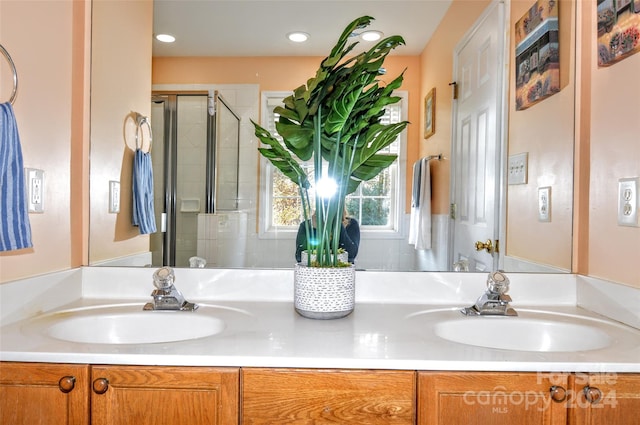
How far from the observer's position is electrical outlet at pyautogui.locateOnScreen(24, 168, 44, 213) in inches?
46.2

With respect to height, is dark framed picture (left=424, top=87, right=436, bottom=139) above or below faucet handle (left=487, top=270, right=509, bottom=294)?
above

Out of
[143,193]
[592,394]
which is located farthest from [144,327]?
[592,394]

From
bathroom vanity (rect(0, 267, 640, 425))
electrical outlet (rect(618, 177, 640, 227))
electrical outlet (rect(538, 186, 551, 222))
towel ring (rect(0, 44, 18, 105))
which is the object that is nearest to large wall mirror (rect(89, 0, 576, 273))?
electrical outlet (rect(538, 186, 551, 222))

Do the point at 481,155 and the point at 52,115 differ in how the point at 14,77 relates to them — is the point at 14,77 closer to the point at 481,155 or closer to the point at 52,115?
the point at 52,115

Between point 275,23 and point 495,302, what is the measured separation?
1.25m

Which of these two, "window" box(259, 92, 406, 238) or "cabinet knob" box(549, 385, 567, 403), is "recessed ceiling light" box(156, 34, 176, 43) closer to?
"window" box(259, 92, 406, 238)

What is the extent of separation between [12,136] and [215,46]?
0.74 m

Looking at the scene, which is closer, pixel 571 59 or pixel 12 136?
pixel 12 136

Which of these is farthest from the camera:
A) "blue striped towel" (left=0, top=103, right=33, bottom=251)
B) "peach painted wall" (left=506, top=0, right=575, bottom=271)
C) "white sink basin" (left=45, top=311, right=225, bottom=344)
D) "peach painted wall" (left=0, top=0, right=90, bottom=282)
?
"peach painted wall" (left=506, top=0, right=575, bottom=271)

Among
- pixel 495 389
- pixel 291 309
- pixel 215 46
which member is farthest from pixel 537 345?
pixel 215 46

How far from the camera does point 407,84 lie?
147cm

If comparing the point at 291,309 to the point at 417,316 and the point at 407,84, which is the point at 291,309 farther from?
the point at 407,84

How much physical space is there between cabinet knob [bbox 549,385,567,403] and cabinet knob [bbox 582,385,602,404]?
1.7 inches

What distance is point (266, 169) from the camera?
1.48m
